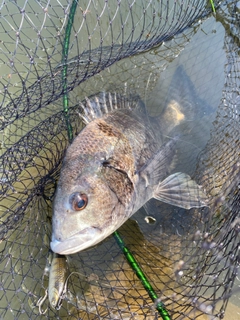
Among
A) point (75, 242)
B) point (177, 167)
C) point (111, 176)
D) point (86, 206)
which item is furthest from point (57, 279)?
point (177, 167)

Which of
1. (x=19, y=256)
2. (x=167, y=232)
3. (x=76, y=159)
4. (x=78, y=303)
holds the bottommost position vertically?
(x=78, y=303)

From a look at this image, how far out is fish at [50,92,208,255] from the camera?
7.84ft

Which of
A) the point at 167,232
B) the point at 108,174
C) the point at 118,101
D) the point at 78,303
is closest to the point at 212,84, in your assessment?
the point at 118,101

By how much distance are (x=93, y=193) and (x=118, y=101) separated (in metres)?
1.41

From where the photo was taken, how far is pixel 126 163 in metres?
2.93

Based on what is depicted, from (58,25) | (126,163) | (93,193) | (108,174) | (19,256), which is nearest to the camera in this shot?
(93,193)

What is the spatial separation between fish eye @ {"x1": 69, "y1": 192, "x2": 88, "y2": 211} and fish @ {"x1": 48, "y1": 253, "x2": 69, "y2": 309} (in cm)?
58

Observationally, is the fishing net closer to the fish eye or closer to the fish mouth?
the fish mouth

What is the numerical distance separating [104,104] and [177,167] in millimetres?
1214

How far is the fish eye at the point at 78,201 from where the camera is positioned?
240 centimetres

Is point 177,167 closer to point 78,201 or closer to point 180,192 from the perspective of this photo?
point 180,192

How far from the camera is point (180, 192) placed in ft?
11.0

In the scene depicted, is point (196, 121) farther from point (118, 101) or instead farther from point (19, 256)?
point (19, 256)

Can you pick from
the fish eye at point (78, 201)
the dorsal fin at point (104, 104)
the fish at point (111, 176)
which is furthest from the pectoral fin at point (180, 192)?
the fish eye at point (78, 201)
